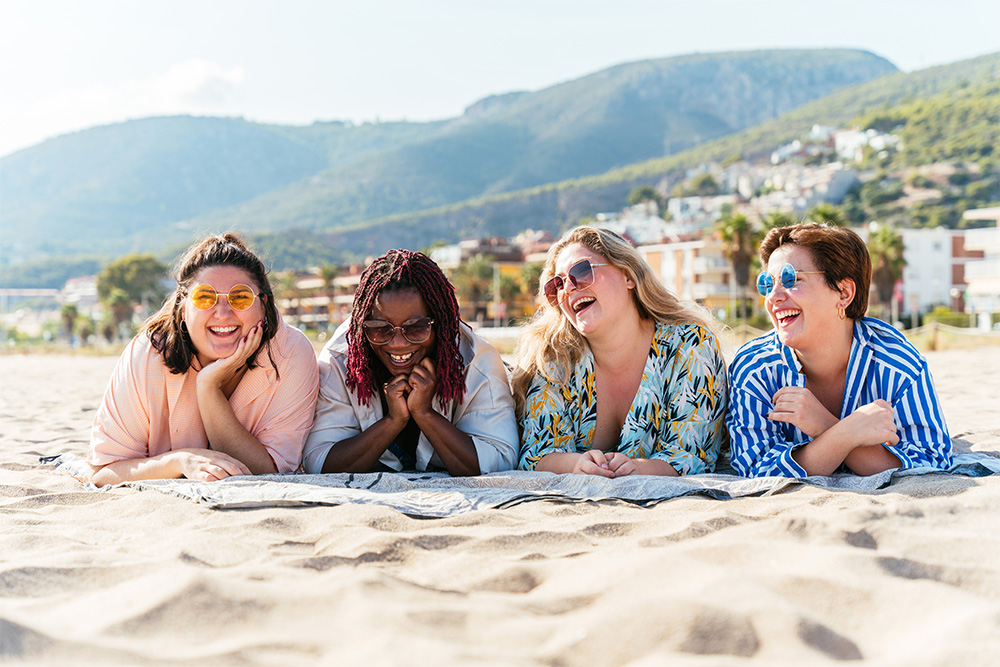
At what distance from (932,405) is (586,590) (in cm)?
219

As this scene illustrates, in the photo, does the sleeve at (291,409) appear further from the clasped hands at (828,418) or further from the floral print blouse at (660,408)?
the clasped hands at (828,418)

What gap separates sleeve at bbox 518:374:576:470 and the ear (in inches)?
53.7

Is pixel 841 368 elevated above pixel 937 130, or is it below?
below

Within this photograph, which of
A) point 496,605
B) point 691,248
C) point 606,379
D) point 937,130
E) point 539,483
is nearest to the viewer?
point 496,605

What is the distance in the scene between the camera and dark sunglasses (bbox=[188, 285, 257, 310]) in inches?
140

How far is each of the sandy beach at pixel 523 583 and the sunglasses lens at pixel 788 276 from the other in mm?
933

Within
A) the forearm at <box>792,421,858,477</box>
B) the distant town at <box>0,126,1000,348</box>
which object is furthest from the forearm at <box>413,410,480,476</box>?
the distant town at <box>0,126,1000,348</box>

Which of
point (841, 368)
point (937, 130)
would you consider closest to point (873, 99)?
point (937, 130)

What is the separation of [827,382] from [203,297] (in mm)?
2910

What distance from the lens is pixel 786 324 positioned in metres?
3.61

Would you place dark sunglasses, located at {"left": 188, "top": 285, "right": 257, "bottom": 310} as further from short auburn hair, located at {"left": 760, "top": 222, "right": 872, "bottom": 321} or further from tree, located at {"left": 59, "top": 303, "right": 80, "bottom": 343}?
tree, located at {"left": 59, "top": 303, "right": 80, "bottom": 343}

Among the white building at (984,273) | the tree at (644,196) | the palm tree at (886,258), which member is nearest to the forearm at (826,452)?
the palm tree at (886,258)

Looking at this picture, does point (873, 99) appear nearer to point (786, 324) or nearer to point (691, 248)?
point (691, 248)

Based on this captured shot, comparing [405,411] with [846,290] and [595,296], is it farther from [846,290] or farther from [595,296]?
[846,290]
